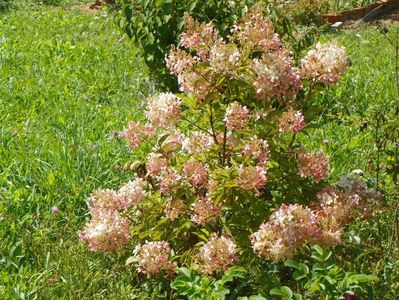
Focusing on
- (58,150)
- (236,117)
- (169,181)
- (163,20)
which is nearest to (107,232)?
(169,181)

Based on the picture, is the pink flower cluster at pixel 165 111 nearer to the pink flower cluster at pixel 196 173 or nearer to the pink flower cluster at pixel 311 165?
the pink flower cluster at pixel 196 173

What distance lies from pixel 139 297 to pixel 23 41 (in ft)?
17.6

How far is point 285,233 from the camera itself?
267 cm

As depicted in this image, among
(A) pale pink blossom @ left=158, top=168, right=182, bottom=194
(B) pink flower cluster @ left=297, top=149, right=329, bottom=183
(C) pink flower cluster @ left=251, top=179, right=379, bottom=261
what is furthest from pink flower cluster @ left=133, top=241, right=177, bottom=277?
(B) pink flower cluster @ left=297, top=149, right=329, bottom=183

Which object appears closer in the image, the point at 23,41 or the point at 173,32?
the point at 173,32

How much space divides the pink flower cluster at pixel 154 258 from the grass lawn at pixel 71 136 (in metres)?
0.29

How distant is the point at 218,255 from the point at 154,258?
1.12 feet

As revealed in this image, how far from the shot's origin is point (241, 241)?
3.02 m

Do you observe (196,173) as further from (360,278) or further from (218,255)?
(360,278)

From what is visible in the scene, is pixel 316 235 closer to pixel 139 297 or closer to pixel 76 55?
pixel 139 297

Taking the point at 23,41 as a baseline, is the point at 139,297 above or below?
above

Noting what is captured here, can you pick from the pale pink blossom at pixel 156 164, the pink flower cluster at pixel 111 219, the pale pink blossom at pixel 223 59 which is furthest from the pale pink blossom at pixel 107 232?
the pale pink blossom at pixel 223 59

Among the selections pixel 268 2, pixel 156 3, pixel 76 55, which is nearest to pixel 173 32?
pixel 156 3

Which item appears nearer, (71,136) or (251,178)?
(251,178)
